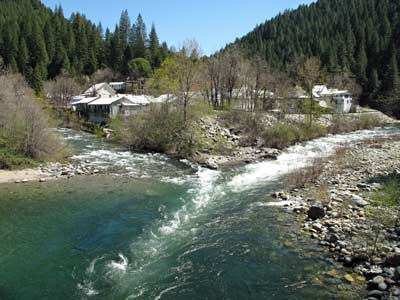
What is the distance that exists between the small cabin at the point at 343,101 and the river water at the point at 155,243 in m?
51.5

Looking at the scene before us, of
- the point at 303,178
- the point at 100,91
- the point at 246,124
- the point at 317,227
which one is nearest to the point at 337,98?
the point at 246,124

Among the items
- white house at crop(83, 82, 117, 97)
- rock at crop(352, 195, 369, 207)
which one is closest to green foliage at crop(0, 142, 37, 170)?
rock at crop(352, 195, 369, 207)

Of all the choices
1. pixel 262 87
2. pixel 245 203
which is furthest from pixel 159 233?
pixel 262 87

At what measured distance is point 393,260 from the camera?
9297mm

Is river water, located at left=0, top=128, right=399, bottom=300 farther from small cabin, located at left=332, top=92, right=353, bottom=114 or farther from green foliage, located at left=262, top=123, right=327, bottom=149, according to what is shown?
small cabin, located at left=332, top=92, right=353, bottom=114

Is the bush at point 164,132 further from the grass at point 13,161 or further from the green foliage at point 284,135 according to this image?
the grass at point 13,161

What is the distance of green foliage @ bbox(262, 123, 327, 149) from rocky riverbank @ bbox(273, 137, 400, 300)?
9.97 m

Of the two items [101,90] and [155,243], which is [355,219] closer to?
[155,243]

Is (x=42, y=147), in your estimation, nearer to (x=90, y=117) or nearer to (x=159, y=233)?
(x=159, y=233)

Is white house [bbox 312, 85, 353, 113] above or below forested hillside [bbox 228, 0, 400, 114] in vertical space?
below

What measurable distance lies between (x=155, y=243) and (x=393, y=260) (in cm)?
754

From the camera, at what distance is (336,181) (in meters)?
18.5

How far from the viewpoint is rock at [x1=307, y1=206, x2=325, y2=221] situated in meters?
13.4

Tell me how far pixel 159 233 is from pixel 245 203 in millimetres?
5152
